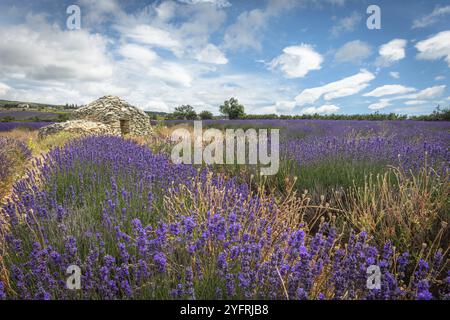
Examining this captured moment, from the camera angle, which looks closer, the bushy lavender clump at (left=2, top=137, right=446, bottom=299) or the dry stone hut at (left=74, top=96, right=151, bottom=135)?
the bushy lavender clump at (left=2, top=137, right=446, bottom=299)

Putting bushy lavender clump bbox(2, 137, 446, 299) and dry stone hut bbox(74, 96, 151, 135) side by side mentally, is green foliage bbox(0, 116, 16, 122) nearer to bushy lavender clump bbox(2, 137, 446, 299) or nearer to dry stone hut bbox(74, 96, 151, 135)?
dry stone hut bbox(74, 96, 151, 135)

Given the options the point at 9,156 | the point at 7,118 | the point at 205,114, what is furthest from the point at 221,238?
the point at 7,118

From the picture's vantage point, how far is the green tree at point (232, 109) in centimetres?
2339

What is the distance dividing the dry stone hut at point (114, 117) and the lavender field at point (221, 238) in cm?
663

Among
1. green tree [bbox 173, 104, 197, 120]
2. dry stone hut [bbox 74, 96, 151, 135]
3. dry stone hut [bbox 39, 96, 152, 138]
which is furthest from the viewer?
green tree [bbox 173, 104, 197, 120]

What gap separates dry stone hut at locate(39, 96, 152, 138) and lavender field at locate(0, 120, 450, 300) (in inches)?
261

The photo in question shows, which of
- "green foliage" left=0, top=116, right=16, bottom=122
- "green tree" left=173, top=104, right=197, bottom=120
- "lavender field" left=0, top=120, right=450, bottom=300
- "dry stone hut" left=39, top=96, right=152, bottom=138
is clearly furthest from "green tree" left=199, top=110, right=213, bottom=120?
"lavender field" left=0, top=120, right=450, bottom=300

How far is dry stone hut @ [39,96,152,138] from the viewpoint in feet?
33.5

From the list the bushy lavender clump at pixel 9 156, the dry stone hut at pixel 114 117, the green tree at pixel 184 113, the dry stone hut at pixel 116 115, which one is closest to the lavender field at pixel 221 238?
the bushy lavender clump at pixel 9 156

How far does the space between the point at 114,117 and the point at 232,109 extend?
1397 centimetres

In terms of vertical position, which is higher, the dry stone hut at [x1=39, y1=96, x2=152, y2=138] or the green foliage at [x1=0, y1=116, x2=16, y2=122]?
the green foliage at [x1=0, y1=116, x2=16, y2=122]
